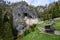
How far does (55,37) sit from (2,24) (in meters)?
2.50

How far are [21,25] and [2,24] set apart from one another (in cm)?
168

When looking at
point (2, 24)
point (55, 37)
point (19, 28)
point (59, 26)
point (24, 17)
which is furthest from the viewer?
point (24, 17)

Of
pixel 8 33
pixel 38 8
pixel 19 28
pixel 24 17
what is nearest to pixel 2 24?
pixel 8 33

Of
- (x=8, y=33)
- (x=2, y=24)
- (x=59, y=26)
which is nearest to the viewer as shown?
(x=59, y=26)

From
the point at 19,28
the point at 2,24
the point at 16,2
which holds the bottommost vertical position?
the point at 19,28

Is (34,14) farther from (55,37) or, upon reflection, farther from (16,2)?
(55,37)

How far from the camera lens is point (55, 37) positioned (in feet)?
15.4

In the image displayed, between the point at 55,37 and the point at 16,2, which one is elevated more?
the point at 16,2

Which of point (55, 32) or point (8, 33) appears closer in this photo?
point (55, 32)

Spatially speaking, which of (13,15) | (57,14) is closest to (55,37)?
(57,14)

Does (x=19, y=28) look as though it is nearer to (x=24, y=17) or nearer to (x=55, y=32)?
(x=24, y=17)

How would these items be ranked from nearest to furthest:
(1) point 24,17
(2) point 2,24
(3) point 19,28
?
(2) point 2,24 → (3) point 19,28 → (1) point 24,17

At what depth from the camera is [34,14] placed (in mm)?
8211

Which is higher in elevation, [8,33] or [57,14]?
[57,14]
